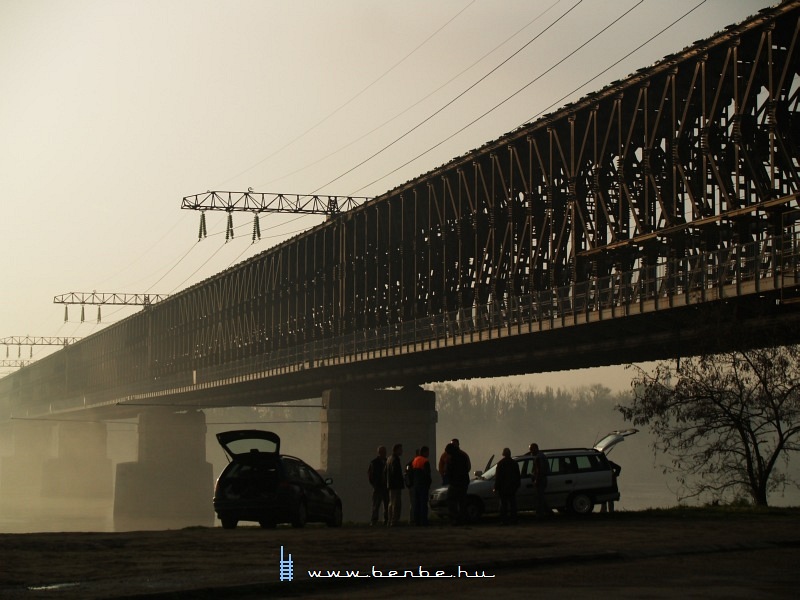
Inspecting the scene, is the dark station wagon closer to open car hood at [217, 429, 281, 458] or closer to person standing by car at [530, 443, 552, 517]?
open car hood at [217, 429, 281, 458]

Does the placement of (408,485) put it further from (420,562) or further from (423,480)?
(420,562)

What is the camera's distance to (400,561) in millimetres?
18953

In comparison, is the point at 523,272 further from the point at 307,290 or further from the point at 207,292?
the point at 207,292

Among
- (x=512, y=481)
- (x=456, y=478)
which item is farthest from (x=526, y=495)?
(x=456, y=478)

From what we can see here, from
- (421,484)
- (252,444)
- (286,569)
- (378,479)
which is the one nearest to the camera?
(286,569)

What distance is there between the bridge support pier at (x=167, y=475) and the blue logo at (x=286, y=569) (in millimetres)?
103209

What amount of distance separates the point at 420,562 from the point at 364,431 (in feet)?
193

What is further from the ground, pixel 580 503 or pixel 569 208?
pixel 569 208

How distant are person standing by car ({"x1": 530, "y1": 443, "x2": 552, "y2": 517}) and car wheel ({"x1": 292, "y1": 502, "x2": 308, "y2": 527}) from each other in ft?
18.8

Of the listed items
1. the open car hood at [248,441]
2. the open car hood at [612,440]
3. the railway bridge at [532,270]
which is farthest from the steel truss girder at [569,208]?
the open car hood at [248,441]

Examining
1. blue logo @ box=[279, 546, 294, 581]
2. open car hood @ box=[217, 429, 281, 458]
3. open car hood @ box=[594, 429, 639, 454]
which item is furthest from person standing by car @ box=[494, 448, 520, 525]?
blue logo @ box=[279, 546, 294, 581]

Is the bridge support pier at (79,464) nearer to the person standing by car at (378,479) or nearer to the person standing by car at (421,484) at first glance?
the person standing by car at (378,479)

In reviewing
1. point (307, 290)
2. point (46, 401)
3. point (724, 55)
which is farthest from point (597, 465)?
point (46, 401)

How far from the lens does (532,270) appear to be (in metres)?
62.5
